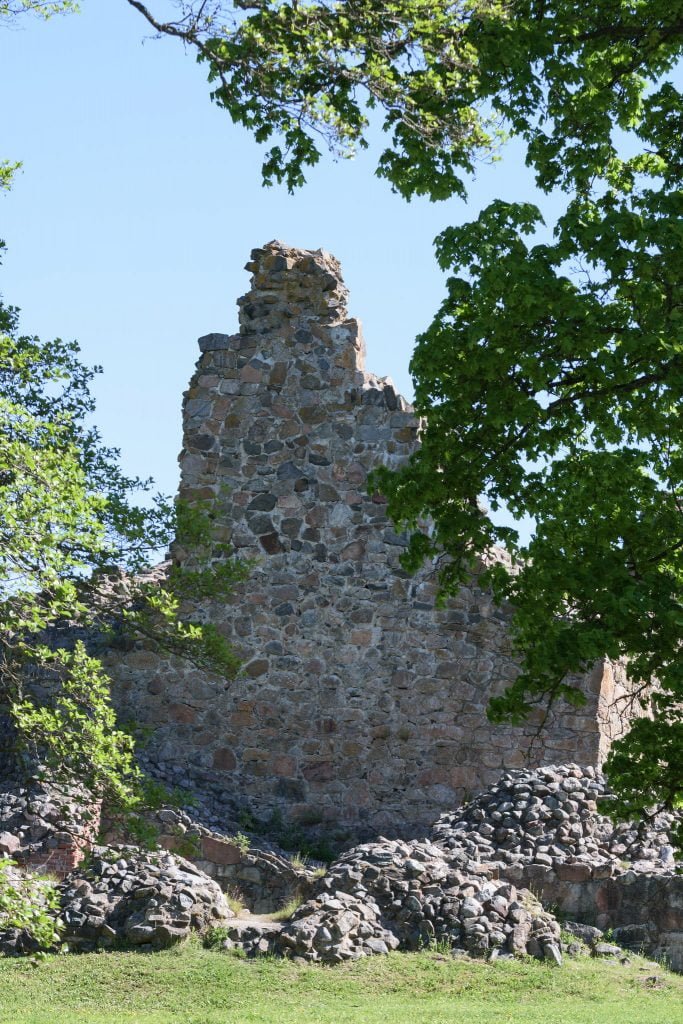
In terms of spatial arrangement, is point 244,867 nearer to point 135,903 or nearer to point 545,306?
point 135,903

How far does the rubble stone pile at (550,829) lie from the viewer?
1530 centimetres

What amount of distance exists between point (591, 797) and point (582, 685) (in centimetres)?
179

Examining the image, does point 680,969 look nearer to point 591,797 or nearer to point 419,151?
point 591,797

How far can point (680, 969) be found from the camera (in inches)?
537

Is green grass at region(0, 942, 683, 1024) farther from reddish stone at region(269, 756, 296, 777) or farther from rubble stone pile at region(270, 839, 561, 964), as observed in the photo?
reddish stone at region(269, 756, 296, 777)

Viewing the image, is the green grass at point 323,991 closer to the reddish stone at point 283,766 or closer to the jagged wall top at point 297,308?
the reddish stone at point 283,766

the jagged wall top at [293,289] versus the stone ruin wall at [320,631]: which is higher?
the jagged wall top at [293,289]

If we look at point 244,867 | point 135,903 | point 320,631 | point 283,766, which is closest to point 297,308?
point 320,631

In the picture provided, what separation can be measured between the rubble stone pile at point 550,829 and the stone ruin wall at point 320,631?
1212 mm

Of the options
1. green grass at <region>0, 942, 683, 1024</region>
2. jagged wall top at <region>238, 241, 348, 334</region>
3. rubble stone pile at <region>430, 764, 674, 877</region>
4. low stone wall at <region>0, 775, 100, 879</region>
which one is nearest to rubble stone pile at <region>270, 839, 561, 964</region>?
green grass at <region>0, 942, 683, 1024</region>

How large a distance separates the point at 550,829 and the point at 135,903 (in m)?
4.66

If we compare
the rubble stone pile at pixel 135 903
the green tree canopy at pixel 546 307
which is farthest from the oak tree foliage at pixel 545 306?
the rubble stone pile at pixel 135 903

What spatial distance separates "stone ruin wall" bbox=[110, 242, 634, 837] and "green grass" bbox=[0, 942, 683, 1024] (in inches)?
196

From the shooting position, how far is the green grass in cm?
1141
